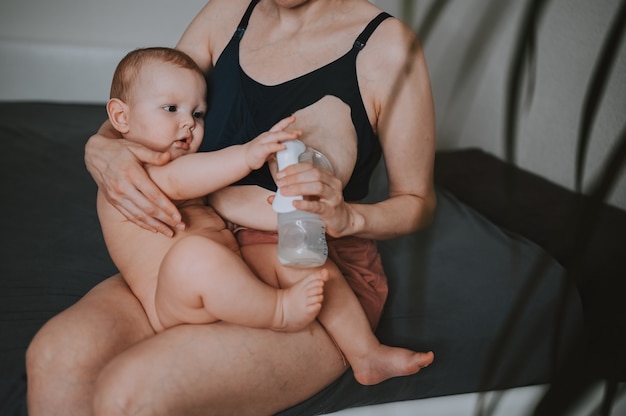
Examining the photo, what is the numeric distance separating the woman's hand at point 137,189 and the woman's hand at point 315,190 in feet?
0.60

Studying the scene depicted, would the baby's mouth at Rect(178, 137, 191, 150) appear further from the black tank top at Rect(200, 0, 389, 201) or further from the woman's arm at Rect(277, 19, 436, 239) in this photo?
the woman's arm at Rect(277, 19, 436, 239)

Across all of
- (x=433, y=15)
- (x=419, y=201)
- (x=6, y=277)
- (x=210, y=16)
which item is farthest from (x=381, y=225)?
(x=6, y=277)

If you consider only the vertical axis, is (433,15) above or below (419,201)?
above

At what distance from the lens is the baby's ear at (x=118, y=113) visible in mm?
927

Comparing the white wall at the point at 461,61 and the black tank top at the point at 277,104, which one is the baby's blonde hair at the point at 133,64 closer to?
the black tank top at the point at 277,104

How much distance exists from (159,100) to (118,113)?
73 mm

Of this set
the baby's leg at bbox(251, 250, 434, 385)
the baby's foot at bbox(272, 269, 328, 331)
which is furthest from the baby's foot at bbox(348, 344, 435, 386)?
the baby's foot at bbox(272, 269, 328, 331)

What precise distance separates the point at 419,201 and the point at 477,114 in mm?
644

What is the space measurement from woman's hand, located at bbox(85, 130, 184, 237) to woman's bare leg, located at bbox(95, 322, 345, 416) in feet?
0.50

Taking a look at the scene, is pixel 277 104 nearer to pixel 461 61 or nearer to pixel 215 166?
pixel 215 166

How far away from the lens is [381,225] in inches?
36.4

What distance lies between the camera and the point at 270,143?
2.64 ft

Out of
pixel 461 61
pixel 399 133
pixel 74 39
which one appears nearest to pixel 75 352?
pixel 399 133

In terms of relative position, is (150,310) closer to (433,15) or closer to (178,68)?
(178,68)
